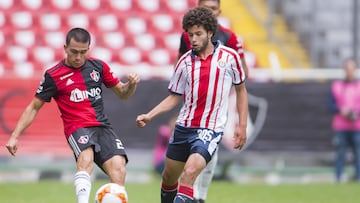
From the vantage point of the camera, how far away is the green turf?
12.9 meters

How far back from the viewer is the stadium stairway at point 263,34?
20.6 metres

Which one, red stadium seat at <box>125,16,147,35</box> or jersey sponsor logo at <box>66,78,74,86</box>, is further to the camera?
red stadium seat at <box>125,16,147,35</box>

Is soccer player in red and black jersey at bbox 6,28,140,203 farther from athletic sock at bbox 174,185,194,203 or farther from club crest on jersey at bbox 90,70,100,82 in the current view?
athletic sock at bbox 174,185,194,203

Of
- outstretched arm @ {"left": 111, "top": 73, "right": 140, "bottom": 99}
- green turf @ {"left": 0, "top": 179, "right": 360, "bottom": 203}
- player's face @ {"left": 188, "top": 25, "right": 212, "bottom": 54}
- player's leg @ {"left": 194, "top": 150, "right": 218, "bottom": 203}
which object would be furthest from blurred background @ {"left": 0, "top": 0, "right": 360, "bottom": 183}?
player's face @ {"left": 188, "top": 25, "right": 212, "bottom": 54}

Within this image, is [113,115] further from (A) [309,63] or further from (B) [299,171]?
(A) [309,63]

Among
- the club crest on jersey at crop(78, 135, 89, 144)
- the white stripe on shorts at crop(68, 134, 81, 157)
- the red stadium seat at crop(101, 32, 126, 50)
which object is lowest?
the red stadium seat at crop(101, 32, 126, 50)

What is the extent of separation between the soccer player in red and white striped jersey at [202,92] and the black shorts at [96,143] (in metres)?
0.51

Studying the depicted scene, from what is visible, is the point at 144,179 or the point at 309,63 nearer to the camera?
the point at 144,179

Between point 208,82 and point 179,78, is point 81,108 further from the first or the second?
point 208,82

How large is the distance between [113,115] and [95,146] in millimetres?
8403

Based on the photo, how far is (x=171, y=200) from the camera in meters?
9.59

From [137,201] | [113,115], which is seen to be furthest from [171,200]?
[113,115]

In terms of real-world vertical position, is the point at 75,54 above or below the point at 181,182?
above

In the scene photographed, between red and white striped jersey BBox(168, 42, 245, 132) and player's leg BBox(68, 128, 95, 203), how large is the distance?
0.95 meters
